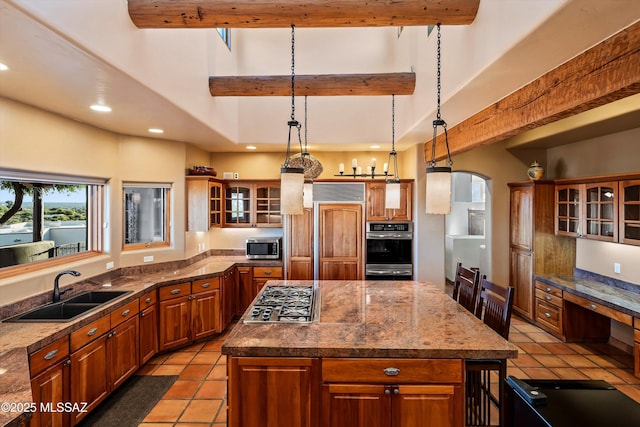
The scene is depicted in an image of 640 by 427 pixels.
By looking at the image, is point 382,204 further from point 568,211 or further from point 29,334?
point 29,334

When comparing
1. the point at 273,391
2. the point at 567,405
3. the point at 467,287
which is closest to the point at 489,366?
the point at 567,405

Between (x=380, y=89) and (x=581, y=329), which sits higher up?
(x=380, y=89)

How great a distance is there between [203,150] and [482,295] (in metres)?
4.37

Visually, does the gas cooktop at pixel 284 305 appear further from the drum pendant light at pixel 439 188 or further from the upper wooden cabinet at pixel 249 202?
the upper wooden cabinet at pixel 249 202

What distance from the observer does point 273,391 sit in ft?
6.32

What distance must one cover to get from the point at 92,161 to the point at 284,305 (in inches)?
102

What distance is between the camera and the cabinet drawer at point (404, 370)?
189cm

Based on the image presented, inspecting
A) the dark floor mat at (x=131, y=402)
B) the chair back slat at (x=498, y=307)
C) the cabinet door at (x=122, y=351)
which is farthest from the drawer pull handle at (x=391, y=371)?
the cabinet door at (x=122, y=351)

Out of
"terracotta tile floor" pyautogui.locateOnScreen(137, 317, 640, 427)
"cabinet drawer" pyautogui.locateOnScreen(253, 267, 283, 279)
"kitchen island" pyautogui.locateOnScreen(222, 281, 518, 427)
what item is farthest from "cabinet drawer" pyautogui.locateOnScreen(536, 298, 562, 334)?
"cabinet drawer" pyautogui.locateOnScreen(253, 267, 283, 279)

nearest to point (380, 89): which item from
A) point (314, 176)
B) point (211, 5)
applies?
point (314, 176)

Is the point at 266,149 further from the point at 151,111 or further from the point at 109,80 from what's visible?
the point at 109,80

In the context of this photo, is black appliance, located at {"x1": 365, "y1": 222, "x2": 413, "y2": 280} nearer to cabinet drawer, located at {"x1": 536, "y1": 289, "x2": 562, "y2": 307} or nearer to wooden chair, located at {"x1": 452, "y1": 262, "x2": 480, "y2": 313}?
wooden chair, located at {"x1": 452, "y1": 262, "x2": 480, "y2": 313}

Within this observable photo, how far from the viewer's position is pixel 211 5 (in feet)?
7.30

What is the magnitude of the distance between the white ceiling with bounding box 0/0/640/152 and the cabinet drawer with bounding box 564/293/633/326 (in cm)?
195
